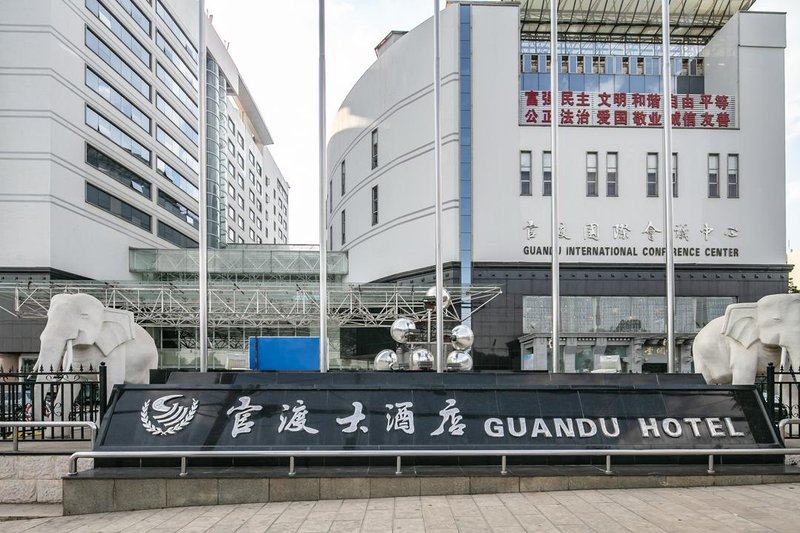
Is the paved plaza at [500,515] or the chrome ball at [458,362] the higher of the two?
the chrome ball at [458,362]

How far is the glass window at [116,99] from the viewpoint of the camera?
33.7 meters

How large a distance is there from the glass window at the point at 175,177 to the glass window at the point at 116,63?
15.9ft

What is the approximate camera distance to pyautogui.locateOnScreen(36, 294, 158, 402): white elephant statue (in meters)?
12.0

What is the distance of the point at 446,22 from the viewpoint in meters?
30.4

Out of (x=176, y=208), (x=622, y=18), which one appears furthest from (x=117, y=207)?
(x=622, y=18)

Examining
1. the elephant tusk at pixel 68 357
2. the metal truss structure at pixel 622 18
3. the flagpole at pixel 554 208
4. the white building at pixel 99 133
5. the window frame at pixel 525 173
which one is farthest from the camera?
the metal truss structure at pixel 622 18

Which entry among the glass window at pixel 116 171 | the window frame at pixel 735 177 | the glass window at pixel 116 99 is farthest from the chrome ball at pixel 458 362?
the glass window at pixel 116 99

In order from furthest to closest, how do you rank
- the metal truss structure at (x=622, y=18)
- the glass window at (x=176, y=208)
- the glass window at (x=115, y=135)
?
the glass window at (x=176, y=208)
the glass window at (x=115, y=135)
the metal truss structure at (x=622, y=18)

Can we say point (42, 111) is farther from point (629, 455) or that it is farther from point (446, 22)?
point (629, 455)

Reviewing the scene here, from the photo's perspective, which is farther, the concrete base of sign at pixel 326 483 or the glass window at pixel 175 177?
the glass window at pixel 175 177

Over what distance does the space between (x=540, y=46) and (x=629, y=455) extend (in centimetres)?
2851

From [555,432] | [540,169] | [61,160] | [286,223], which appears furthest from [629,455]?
[286,223]

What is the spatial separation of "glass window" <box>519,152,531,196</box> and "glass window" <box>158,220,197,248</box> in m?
26.9

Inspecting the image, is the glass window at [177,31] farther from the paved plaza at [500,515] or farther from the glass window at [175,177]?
the paved plaza at [500,515]
